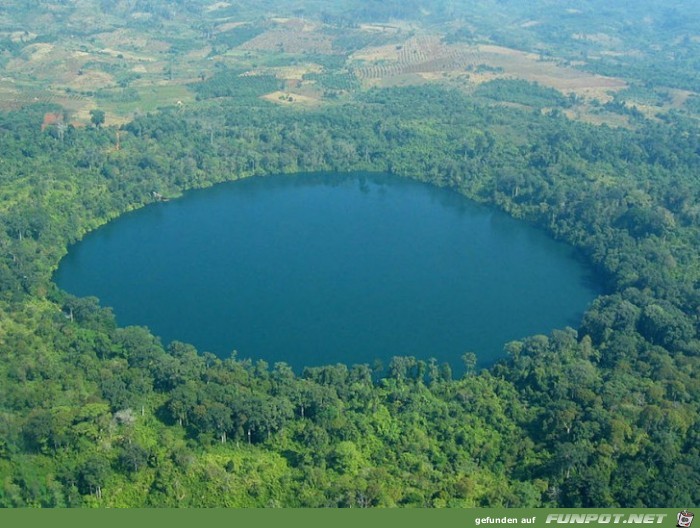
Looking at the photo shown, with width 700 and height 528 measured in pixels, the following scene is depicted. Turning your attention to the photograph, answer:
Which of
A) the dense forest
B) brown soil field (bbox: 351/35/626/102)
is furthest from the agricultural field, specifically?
the dense forest

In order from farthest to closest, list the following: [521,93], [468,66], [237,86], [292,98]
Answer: [468,66] → [521,93] → [237,86] → [292,98]

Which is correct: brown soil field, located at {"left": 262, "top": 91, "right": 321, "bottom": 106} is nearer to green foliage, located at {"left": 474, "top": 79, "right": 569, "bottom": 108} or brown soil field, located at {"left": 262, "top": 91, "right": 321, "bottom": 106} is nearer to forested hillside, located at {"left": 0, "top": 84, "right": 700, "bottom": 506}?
green foliage, located at {"left": 474, "top": 79, "right": 569, "bottom": 108}

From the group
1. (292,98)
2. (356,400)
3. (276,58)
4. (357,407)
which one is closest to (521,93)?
(292,98)

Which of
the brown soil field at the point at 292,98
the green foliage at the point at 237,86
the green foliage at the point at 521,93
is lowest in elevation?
the green foliage at the point at 521,93

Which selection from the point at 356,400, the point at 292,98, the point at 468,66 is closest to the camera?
the point at 356,400

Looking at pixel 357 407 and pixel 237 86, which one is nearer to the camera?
pixel 357 407

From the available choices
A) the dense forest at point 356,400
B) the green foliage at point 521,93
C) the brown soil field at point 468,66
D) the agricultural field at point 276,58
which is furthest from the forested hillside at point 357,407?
the brown soil field at point 468,66

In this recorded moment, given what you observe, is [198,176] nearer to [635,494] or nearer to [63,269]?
[63,269]

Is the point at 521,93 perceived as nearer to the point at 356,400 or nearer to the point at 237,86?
the point at 237,86

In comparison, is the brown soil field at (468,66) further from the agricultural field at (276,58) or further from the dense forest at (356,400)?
the dense forest at (356,400)
